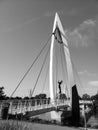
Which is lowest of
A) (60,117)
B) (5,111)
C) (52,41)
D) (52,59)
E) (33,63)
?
(60,117)

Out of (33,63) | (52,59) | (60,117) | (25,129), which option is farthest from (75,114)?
(25,129)

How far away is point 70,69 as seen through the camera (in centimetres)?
1814

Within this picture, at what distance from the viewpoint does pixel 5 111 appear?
381 inches

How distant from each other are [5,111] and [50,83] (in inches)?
475

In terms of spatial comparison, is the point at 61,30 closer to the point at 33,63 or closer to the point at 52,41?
the point at 52,41

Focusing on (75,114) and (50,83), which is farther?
(50,83)

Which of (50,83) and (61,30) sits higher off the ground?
(61,30)

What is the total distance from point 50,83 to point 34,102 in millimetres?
5445

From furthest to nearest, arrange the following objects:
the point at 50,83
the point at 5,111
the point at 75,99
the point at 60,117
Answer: the point at 50,83
the point at 60,117
the point at 75,99
the point at 5,111

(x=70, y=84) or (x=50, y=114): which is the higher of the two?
(x=70, y=84)

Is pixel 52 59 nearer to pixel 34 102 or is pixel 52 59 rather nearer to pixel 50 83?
pixel 50 83

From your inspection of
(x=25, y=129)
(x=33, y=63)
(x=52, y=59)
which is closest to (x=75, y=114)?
(x=33, y=63)

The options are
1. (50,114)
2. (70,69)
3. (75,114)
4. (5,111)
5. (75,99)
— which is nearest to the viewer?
(5,111)

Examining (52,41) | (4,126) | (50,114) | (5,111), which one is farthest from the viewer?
(52,41)
